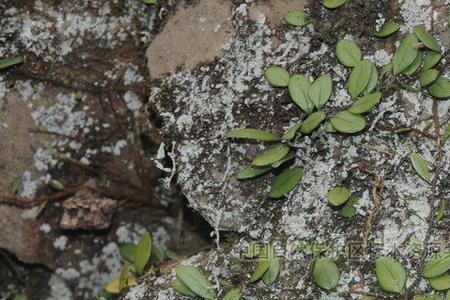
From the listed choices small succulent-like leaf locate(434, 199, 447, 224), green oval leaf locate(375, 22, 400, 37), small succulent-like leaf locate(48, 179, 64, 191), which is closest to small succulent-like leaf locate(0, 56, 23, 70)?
small succulent-like leaf locate(48, 179, 64, 191)

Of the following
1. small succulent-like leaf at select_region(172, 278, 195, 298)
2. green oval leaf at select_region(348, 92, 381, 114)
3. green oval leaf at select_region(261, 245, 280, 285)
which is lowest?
small succulent-like leaf at select_region(172, 278, 195, 298)

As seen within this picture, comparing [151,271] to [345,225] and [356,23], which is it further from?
[356,23]

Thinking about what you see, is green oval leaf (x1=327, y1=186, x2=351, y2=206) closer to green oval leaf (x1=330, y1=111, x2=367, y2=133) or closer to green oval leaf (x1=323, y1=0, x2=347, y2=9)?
green oval leaf (x1=330, y1=111, x2=367, y2=133)

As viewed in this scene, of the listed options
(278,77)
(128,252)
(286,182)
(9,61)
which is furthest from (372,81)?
(9,61)

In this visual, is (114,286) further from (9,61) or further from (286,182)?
(9,61)

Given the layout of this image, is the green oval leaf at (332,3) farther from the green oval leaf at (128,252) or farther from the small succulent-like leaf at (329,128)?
the green oval leaf at (128,252)

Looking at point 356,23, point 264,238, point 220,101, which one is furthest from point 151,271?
point 356,23

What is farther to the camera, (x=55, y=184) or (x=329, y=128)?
(x=55, y=184)
